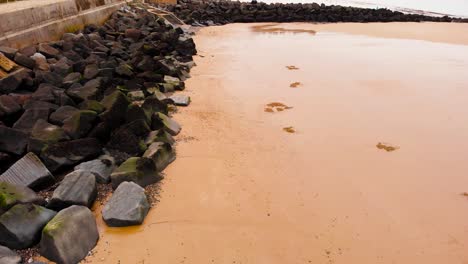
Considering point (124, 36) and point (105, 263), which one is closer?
point (105, 263)

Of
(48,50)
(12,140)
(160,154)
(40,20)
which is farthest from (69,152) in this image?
(40,20)

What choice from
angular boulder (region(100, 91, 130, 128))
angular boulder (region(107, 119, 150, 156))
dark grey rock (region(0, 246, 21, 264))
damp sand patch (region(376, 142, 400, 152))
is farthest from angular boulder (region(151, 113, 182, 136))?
damp sand patch (region(376, 142, 400, 152))

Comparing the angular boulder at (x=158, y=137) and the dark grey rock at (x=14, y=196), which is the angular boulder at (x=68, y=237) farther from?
the angular boulder at (x=158, y=137)

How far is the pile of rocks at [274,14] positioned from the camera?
16.7 meters

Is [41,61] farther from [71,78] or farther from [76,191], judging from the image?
[76,191]

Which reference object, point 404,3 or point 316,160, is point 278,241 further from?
point 404,3

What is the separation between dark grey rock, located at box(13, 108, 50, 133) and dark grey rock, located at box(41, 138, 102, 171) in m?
0.57

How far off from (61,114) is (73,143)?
668mm

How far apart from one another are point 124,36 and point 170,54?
46.6 inches

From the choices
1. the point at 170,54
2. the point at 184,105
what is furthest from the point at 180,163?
the point at 170,54

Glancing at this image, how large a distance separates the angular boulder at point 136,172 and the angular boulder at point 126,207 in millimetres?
154

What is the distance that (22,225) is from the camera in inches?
96.9

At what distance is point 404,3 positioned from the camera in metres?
31.1

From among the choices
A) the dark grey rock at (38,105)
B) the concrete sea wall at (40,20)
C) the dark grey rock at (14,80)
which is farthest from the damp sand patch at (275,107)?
the concrete sea wall at (40,20)
